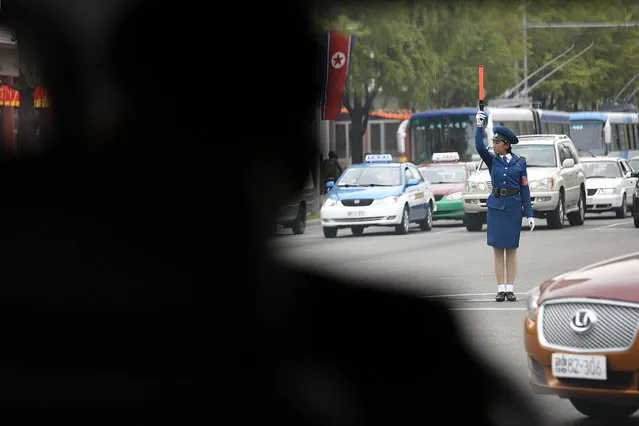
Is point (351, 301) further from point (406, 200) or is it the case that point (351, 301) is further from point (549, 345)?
point (406, 200)

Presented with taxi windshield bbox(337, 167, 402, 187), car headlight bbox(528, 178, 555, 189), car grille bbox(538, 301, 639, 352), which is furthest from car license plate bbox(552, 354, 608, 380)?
taxi windshield bbox(337, 167, 402, 187)

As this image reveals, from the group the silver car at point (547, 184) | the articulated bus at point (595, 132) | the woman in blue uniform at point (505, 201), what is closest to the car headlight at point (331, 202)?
the silver car at point (547, 184)

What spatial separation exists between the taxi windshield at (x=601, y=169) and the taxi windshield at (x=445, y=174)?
125 inches

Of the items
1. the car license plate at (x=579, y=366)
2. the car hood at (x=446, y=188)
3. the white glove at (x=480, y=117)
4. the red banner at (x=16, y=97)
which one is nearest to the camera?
the red banner at (x=16, y=97)

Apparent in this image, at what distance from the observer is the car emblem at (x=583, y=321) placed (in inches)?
228

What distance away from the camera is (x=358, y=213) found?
26.7 metres

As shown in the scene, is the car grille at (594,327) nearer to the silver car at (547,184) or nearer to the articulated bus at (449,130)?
the silver car at (547,184)

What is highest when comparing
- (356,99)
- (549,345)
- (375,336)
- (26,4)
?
(356,99)

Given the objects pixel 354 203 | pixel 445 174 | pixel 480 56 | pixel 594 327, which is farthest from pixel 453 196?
pixel 594 327

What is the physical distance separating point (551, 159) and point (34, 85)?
26.1 metres

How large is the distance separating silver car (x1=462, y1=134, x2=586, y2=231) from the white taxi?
3.94ft

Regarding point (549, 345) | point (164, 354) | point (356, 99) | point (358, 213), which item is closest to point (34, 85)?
point (164, 354)

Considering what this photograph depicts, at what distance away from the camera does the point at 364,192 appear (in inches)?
1064

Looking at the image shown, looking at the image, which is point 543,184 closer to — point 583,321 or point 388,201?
point 388,201
